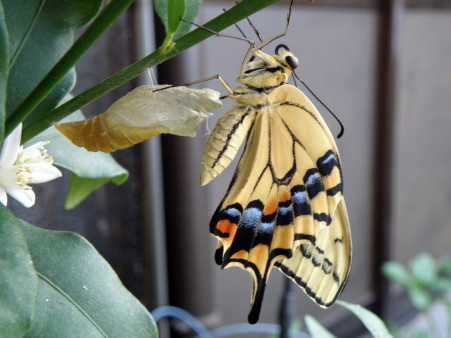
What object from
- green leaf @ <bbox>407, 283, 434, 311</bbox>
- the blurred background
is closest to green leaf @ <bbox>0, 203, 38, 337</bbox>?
the blurred background

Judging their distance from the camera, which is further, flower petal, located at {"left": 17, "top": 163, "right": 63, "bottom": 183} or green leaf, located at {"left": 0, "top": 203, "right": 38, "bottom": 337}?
flower petal, located at {"left": 17, "top": 163, "right": 63, "bottom": 183}

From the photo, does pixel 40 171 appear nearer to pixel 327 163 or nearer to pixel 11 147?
pixel 11 147

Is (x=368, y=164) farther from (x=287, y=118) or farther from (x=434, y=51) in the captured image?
(x=287, y=118)

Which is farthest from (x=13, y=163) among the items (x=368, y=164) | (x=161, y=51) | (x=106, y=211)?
Answer: (x=368, y=164)

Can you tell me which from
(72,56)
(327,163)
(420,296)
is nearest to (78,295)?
(72,56)

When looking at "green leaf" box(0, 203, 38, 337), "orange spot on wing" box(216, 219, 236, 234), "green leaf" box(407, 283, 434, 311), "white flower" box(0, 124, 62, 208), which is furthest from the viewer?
"green leaf" box(407, 283, 434, 311)

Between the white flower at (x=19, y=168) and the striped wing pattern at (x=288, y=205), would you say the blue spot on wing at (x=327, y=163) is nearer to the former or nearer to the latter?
the striped wing pattern at (x=288, y=205)

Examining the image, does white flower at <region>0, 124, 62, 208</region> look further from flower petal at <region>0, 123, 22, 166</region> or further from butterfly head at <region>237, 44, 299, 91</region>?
butterfly head at <region>237, 44, 299, 91</region>
